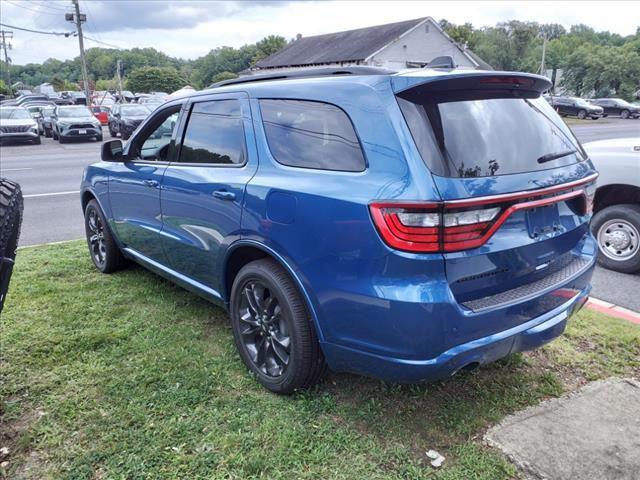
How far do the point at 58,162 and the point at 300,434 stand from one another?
15.0 metres

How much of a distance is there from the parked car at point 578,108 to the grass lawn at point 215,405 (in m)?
41.1

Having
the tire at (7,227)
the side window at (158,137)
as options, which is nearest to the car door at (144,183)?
the side window at (158,137)

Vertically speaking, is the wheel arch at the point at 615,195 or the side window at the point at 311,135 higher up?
the side window at the point at 311,135

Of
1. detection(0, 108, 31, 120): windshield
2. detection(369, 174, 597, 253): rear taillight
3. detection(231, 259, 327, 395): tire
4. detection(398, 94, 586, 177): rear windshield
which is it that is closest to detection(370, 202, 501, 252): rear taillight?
detection(369, 174, 597, 253): rear taillight

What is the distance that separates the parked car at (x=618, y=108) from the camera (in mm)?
42000

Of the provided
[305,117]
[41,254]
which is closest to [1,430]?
[305,117]

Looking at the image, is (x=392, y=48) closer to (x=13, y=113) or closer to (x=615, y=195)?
(x=13, y=113)

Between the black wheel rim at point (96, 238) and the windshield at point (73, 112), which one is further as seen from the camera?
the windshield at point (73, 112)

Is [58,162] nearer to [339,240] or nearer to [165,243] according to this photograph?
[165,243]

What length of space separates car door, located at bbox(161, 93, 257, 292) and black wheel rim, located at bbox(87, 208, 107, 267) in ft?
5.09

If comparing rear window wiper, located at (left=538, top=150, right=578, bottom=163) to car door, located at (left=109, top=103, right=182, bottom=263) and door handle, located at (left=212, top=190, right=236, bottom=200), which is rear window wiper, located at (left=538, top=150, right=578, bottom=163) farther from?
car door, located at (left=109, top=103, right=182, bottom=263)

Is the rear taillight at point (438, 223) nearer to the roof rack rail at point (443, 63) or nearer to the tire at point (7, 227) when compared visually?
the roof rack rail at point (443, 63)

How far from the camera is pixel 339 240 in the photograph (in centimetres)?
249

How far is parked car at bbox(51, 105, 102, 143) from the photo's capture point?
21.3 metres
